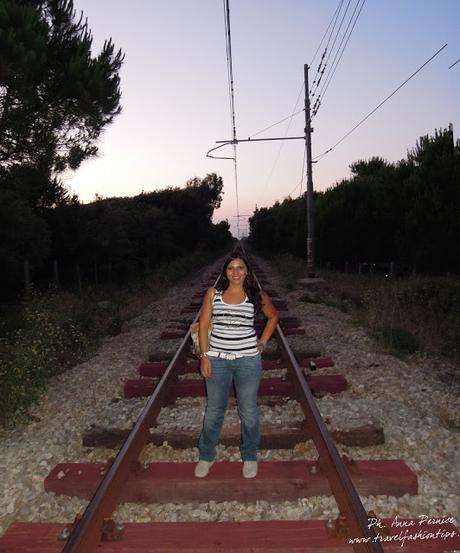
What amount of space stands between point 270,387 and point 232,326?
2.36 meters

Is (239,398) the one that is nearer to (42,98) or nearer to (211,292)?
(211,292)

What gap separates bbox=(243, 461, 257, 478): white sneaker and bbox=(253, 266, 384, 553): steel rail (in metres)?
0.54

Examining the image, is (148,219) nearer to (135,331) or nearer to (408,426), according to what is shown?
(135,331)

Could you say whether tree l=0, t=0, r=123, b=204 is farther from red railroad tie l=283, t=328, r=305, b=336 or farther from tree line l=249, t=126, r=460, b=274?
tree line l=249, t=126, r=460, b=274

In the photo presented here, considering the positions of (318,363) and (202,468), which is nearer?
(202,468)

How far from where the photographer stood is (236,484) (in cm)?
366

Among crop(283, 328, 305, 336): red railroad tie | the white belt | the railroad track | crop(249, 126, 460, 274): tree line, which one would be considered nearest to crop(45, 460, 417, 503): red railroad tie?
the railroad track

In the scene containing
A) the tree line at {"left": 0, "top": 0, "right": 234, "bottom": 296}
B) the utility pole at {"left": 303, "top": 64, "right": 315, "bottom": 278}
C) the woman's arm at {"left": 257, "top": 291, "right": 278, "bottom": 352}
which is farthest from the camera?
the utility pole at {"left": 303, "top": 64, "right": 315, "bottom": 278}

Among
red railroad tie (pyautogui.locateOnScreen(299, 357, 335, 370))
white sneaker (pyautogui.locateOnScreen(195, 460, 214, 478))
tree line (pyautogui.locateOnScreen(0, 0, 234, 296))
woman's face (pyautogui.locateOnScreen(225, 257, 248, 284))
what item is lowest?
white sneaker (pyautogui.locateOnScreen(195, 460, 214, 478))

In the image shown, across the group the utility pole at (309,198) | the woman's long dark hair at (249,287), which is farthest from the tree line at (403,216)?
the woman's long dark hair at (249,287)

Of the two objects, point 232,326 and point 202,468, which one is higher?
point 232,326

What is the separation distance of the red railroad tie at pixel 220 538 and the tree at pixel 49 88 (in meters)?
6.06

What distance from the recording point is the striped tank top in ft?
12.1

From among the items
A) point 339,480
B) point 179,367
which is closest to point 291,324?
point 179,367
